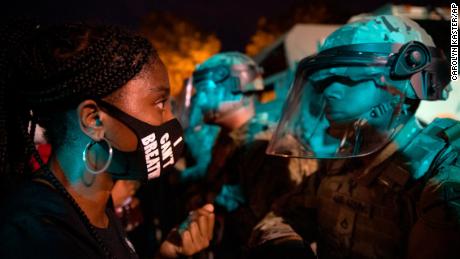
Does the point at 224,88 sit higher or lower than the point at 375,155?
higher

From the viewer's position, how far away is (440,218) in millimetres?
1356

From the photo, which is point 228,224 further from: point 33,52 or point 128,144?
point 33,52

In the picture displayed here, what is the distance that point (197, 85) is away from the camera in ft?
14.1

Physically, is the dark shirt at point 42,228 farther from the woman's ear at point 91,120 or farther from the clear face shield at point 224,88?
the clear face shield at point 224,88

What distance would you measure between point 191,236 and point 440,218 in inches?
47.3

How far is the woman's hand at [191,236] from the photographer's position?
70.7 inches

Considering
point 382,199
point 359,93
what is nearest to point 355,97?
point 359,93

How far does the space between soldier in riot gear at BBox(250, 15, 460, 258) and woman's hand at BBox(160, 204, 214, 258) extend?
328 mm

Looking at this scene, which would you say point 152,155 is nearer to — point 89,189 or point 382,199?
point 89,189

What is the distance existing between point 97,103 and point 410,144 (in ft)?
5.35

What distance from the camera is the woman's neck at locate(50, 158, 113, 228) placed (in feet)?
4.49

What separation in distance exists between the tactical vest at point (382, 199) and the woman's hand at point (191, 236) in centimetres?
74

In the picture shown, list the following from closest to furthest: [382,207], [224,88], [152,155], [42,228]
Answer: [42,228] → [152,155] → [382,207] → [224,88]

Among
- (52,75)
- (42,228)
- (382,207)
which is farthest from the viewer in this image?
(382,207)
